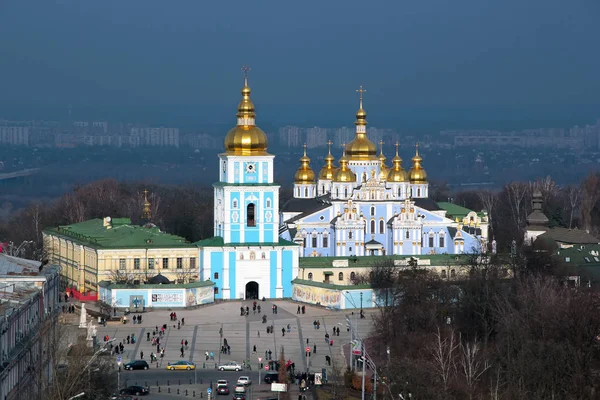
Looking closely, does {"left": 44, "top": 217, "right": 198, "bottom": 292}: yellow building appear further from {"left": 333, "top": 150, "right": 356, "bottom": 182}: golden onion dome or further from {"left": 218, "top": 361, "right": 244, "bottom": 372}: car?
{"left": 218, "top": 361, "right": 244, "bottom": 372}: car

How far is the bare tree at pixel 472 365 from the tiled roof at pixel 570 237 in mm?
23497

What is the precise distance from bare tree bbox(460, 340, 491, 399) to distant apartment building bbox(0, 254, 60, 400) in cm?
799

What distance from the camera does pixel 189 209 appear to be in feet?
279

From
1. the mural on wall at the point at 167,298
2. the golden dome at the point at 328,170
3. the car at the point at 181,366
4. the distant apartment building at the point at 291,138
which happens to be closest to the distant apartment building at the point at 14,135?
the distant apartment building at the point at 291,138

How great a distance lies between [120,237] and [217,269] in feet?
12.6

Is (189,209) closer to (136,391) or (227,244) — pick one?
(227,244)

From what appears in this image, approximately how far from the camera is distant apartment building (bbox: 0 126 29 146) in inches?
7464

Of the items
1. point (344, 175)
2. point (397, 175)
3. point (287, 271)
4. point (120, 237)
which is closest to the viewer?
point (287, 271)

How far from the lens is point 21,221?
8244 centimetres

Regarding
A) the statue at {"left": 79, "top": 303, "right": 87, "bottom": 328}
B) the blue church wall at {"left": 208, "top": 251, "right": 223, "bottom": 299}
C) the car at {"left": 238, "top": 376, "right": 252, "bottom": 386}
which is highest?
the blue church wall at {"left": 208, "top": 251, "right": 223, "bottom": 299}

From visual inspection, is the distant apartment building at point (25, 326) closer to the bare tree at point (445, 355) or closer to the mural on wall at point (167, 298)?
the bare tree at point (445, 355)

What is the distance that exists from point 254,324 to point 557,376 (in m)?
17.3

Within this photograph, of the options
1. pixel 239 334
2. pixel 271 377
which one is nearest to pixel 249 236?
pixel 239 334

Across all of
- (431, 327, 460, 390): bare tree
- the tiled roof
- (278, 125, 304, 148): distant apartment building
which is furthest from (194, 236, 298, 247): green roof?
(278, 125, 304, 148): distant apartment building
